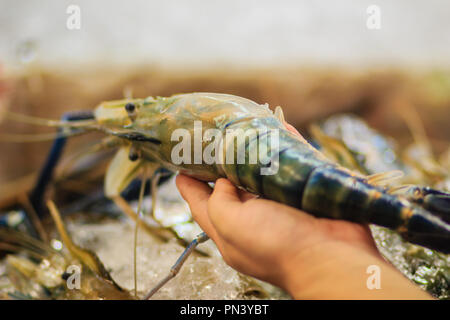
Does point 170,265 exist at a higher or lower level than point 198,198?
lower

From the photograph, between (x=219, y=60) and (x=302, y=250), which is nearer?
(x=302, y=250)

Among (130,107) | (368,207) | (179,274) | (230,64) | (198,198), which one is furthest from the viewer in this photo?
(230,64)

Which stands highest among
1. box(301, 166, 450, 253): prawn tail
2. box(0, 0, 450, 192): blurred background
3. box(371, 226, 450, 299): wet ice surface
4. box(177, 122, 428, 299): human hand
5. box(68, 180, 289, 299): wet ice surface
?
box(0, 0, 450, 192): blurred background

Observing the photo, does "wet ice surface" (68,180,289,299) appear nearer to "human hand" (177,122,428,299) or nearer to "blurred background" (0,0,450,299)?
"human hand" (177,122,428,299)

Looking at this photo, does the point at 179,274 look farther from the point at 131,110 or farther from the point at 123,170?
the point at 131,110

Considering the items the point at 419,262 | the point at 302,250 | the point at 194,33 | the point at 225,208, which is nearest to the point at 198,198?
the point at 225,208

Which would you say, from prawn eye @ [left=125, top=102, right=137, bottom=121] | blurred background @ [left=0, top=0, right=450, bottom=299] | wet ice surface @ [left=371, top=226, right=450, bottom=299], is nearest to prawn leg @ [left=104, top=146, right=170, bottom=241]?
prawn eye @ [left=125, top=102, right=137, bottom=121]

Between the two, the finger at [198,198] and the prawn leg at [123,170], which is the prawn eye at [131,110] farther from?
the finger at [198,198]

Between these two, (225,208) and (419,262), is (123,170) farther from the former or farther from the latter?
(419,262)

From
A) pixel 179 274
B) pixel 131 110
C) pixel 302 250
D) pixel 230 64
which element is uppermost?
pixel 230 64

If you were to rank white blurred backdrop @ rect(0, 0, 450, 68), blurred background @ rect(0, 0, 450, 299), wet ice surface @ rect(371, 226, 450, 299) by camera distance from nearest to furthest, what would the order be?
wet ice surface @ rect(371, 226, 450, 299)
blurred background @ rect(0, 0, 450, 299)
white blurred backdrop @ rect(0, 0, 450, 68)

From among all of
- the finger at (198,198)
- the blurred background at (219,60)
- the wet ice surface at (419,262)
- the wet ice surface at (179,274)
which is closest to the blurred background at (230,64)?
the blurred background at (219,60)

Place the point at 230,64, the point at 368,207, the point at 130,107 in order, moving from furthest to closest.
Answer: the point at 230,64 < the point at 130,107 < the point at 368,207
